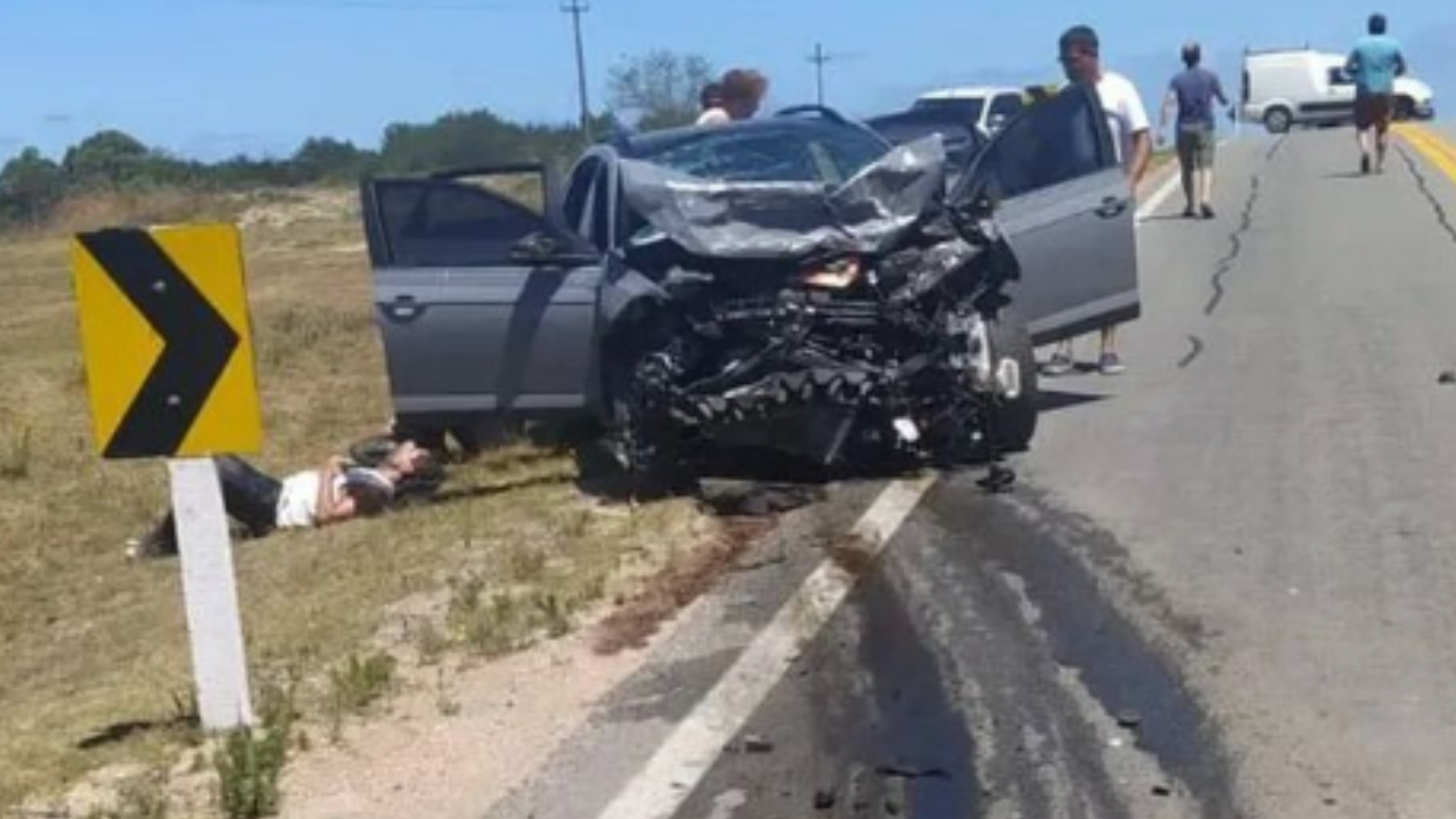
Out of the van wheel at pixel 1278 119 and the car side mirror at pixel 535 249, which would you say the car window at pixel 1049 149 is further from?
the van wheel at pixel 1278 119

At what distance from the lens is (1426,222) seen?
74.7ft

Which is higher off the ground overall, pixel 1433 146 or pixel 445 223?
pixel 445 223

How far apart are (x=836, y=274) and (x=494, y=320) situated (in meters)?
1.61

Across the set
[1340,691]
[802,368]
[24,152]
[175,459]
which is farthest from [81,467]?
[24,152]

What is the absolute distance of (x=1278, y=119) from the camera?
69.5 meters

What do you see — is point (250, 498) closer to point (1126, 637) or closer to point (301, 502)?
point (301, 502)

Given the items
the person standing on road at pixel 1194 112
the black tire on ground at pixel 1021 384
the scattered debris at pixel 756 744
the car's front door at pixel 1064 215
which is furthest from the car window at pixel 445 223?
the person standing on road at pixel 1194 112

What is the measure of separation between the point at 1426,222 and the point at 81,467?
13436mm

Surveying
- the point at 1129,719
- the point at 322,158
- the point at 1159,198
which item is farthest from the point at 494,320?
the point at 322,158

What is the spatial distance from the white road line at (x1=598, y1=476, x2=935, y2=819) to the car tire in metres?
61.9

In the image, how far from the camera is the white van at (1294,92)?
69188 mm

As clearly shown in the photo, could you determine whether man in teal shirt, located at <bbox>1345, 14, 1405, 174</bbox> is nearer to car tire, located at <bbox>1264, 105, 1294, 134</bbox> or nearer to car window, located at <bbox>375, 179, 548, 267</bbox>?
car window, located at <bbox>375, 179, 548, 267</bbox>

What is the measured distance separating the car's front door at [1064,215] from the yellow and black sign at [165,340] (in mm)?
5657

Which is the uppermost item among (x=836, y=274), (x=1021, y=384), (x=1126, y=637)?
(x=836, y=274)
